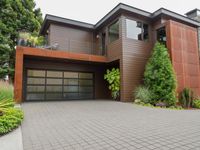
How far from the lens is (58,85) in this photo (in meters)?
12.6

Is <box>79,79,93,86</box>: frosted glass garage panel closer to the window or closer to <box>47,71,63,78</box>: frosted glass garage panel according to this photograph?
<box>47,71,63,78</box>: frosted glass garage panel

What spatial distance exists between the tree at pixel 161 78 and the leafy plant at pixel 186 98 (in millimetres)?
1288

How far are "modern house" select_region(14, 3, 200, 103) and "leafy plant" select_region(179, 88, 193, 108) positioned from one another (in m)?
0.38

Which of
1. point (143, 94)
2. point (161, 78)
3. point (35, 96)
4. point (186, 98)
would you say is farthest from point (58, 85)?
point (186, 98)

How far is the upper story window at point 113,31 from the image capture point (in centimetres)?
1188

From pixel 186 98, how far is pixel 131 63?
4311mm

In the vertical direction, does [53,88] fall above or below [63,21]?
below

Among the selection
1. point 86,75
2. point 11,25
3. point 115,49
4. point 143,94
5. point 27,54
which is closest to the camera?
point 143,94

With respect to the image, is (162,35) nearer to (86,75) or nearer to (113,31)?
(113,31)

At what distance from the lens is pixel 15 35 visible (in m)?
15.0

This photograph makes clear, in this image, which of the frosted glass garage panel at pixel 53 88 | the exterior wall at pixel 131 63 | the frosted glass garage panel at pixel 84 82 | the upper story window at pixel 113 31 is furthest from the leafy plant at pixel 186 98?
the frosted glass garage panel at pixel 53 88

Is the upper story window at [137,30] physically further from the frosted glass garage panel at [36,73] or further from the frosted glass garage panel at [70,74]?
the frosted glass garage panel at [36,73]

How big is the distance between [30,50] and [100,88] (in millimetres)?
6526

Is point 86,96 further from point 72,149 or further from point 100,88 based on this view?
point 72,149
